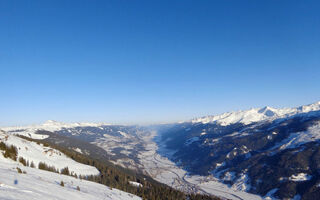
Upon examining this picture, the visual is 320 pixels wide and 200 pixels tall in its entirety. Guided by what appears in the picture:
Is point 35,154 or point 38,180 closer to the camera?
point 38,180

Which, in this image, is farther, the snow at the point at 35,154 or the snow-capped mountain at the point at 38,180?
the snow at the point at 35,154

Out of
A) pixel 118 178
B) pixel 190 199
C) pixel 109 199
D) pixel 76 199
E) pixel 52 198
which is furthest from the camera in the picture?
pixel 118 178

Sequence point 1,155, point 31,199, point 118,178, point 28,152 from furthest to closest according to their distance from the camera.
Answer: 1. point 118,178
2. point 28,152
3. point 1,155
4. point 31,199

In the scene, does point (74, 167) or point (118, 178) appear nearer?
point (74, 167)

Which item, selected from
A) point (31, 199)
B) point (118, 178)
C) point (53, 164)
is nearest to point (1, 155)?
point (31, 199)

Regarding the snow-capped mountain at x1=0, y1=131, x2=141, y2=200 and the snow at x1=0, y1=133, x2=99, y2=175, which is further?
the snow at x1=0, y1=133, x2=99, y2=175

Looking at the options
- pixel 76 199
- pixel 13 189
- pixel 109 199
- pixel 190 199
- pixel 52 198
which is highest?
pixel 13 189

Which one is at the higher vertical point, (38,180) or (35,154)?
(38,180)

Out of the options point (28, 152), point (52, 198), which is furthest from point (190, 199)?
point (52, 198)

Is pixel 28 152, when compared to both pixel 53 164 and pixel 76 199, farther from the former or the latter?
pixel 76 199

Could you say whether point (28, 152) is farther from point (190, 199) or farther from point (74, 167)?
point (190, 199)

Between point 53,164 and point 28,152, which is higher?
point 28,152
